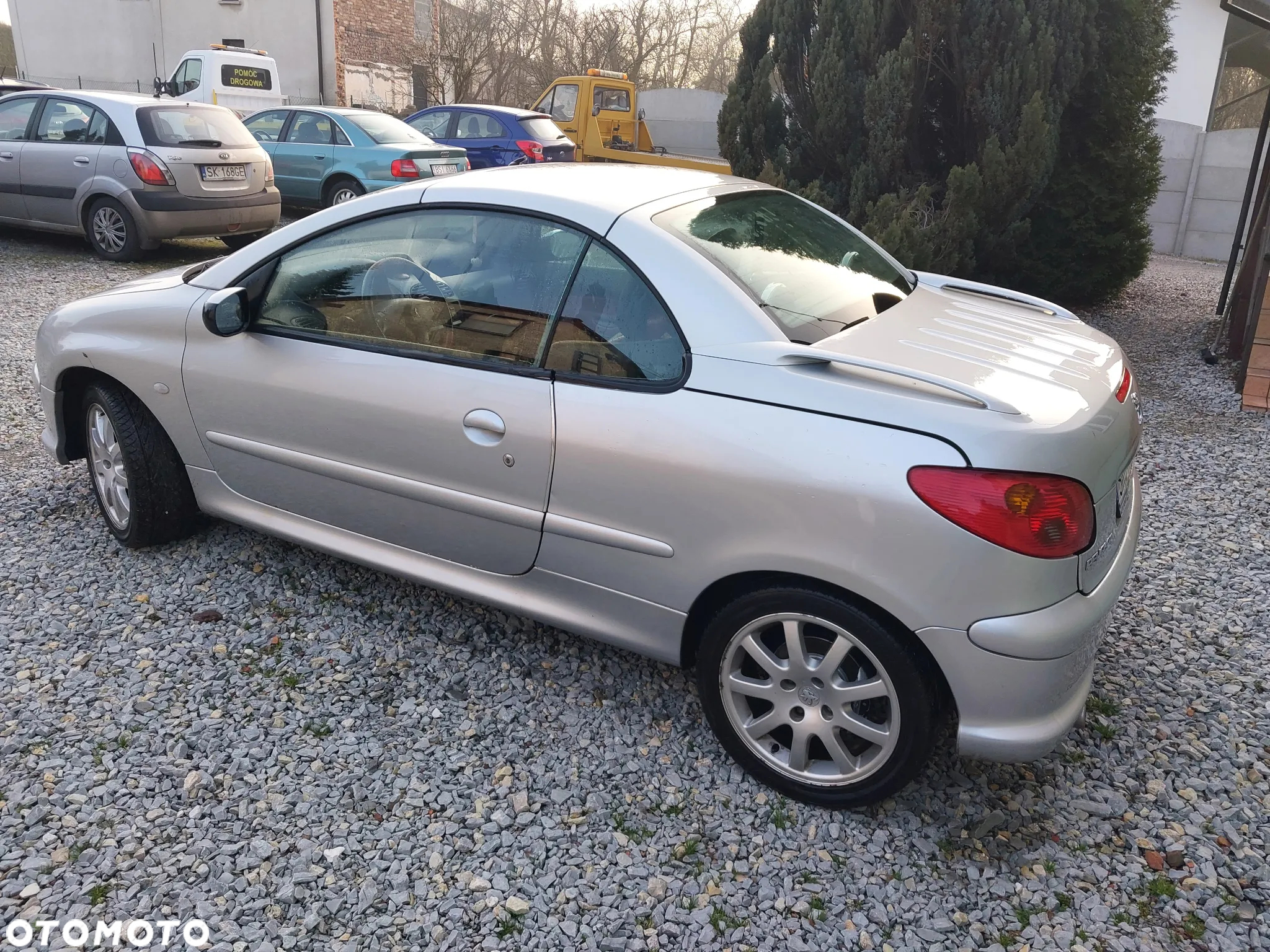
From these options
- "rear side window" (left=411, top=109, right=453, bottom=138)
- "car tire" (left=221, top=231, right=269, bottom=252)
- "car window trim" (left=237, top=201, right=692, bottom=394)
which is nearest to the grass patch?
"car window trim" (left=237, top=201, right=692, bottom=394)

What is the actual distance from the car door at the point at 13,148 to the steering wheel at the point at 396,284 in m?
8.78

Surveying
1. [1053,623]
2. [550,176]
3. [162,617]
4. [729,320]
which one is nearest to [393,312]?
[550,176]

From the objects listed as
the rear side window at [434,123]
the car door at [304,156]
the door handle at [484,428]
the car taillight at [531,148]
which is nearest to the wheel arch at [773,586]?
the door handle at [484,428]

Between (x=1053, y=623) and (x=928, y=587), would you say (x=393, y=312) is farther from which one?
(x=1053, y=623)

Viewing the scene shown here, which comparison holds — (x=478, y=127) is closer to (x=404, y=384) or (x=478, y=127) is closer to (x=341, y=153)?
(x=341, y=153)

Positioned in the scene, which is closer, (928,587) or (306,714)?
(928,587)

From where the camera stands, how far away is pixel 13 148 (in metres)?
9.70

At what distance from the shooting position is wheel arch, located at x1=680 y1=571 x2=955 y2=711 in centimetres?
239

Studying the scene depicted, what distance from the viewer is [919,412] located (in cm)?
229

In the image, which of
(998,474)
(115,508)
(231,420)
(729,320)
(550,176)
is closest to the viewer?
(998,474)

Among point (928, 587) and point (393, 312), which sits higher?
point (393, 312)

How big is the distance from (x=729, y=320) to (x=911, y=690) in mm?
1078

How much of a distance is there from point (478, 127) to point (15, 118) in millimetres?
6223
